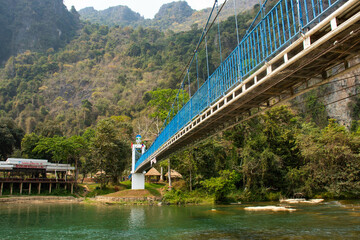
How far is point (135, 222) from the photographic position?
15.3 m

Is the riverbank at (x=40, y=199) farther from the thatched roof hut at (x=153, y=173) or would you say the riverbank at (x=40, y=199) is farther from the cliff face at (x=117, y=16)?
the cliff face at (x=117, y=16)

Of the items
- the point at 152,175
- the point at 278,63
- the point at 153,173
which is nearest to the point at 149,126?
the point at 152,175

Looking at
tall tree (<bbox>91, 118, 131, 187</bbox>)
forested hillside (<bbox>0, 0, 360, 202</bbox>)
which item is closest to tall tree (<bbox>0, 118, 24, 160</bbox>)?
forested hillside (<bbox>0, 0, 360, 202</bbox>)

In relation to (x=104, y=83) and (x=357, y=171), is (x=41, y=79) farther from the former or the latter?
(x=357, y=171)

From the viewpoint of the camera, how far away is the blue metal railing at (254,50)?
5.74 m

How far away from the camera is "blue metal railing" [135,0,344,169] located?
5737mm

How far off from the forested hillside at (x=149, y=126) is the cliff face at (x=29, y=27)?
667 millimetres

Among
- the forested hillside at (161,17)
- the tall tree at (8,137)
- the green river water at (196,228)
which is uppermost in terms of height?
the forested hillside at (161,17)

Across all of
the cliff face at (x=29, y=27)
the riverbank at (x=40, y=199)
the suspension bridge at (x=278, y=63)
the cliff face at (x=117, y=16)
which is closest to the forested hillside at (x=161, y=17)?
the cliff face at (x=117, y=16)

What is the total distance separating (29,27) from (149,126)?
83358mm

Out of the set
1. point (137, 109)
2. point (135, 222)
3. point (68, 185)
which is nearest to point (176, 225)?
point (135, 222)

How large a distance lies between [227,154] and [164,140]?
44.5 ft

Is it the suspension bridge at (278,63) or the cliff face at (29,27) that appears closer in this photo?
the suspension bridge at (278,63)

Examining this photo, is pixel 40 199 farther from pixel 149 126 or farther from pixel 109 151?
pixel 149 126
